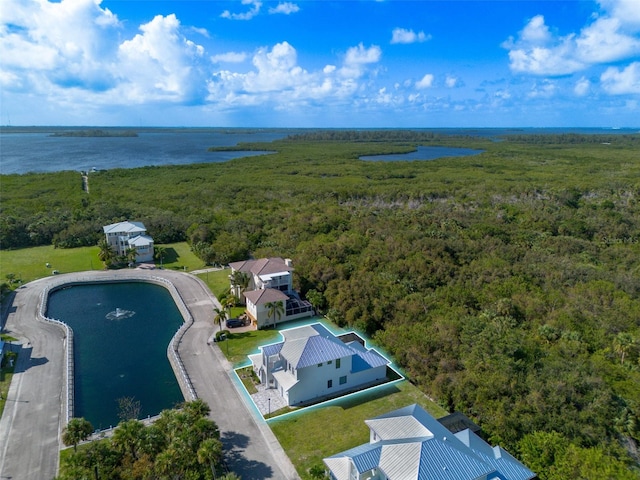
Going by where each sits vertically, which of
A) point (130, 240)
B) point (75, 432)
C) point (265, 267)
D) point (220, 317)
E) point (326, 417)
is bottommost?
point (326, 417)

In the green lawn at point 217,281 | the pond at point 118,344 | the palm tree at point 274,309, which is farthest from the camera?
the green lawn at point 217,281

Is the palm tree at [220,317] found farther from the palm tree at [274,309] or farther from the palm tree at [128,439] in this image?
the palm tree at [128,439]

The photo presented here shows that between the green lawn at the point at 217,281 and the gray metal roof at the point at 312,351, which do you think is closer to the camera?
the gray metal roof at the point at 312,351

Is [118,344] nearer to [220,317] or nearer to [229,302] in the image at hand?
[220,317]

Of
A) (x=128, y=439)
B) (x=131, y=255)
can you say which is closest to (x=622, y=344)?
(x=128, y=439)

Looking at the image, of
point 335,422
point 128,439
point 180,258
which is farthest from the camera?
point 180,258

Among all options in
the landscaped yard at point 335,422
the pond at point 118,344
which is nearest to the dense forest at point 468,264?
the landscaped yard at point 335,422
